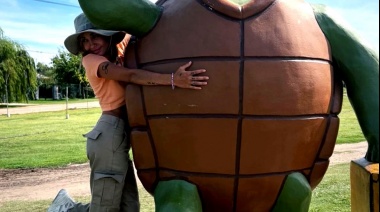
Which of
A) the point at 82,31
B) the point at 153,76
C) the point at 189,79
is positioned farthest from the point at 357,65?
the point at 82,31

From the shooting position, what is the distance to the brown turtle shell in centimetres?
218

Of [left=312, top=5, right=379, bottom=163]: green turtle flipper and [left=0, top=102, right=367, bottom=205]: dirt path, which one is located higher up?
[left=312, top=5, right=379, bottom=163]: green turtle flipper

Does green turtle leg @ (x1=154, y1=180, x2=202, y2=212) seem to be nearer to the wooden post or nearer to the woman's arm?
the woman's arm

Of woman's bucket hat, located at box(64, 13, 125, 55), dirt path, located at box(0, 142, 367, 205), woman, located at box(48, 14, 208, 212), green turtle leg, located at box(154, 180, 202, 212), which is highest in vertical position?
woman's bucket hat, located at box(64, 13, 125, 55)

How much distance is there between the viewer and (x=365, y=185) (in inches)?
101

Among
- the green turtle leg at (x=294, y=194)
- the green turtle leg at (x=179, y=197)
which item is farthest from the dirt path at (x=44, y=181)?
the green turtle leg at (x=294, y=194)

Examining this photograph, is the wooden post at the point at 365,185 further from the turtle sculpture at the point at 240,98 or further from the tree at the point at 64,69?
the tree at the point at 64,69

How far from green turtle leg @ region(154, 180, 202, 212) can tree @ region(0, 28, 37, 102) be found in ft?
75.1

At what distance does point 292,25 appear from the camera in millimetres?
2283

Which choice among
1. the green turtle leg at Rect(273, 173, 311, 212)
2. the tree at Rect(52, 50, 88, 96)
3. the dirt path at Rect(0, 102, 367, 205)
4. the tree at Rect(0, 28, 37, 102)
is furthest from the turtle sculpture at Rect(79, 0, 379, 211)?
the tree at Rect(52, 50, 88, 96)

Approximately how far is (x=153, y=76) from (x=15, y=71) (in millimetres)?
24536

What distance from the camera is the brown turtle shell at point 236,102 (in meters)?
2.18

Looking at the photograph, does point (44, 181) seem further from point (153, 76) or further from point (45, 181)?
point (153, 76)

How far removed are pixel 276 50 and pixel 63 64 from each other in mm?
40223
